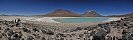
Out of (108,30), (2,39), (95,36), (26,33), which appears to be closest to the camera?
(2,39)

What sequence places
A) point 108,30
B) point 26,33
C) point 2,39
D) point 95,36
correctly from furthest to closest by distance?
point 108,30, point 26,33, point 95,36, point 2,39

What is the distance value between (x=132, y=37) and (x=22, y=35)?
5.23m

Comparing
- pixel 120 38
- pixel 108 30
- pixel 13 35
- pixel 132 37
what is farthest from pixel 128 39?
pixel 13 35

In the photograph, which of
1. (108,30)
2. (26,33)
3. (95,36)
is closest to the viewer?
(95,36)

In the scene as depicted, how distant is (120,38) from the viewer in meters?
11.6

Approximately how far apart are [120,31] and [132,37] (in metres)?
2.67

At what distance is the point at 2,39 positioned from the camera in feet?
34.3

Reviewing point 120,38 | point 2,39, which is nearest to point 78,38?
point 120,38

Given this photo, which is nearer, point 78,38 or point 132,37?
point 132,37

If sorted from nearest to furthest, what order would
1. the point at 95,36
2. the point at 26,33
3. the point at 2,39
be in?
the point at 2,39
the point at 95,36
the point at 26,33

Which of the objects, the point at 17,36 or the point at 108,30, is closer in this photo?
the point at 17,36

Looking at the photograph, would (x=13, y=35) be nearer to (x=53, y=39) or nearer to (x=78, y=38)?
(x=53, y=39)

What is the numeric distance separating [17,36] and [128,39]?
5.08 meters

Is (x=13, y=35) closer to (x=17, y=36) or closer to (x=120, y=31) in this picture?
(x=17, y=36)
